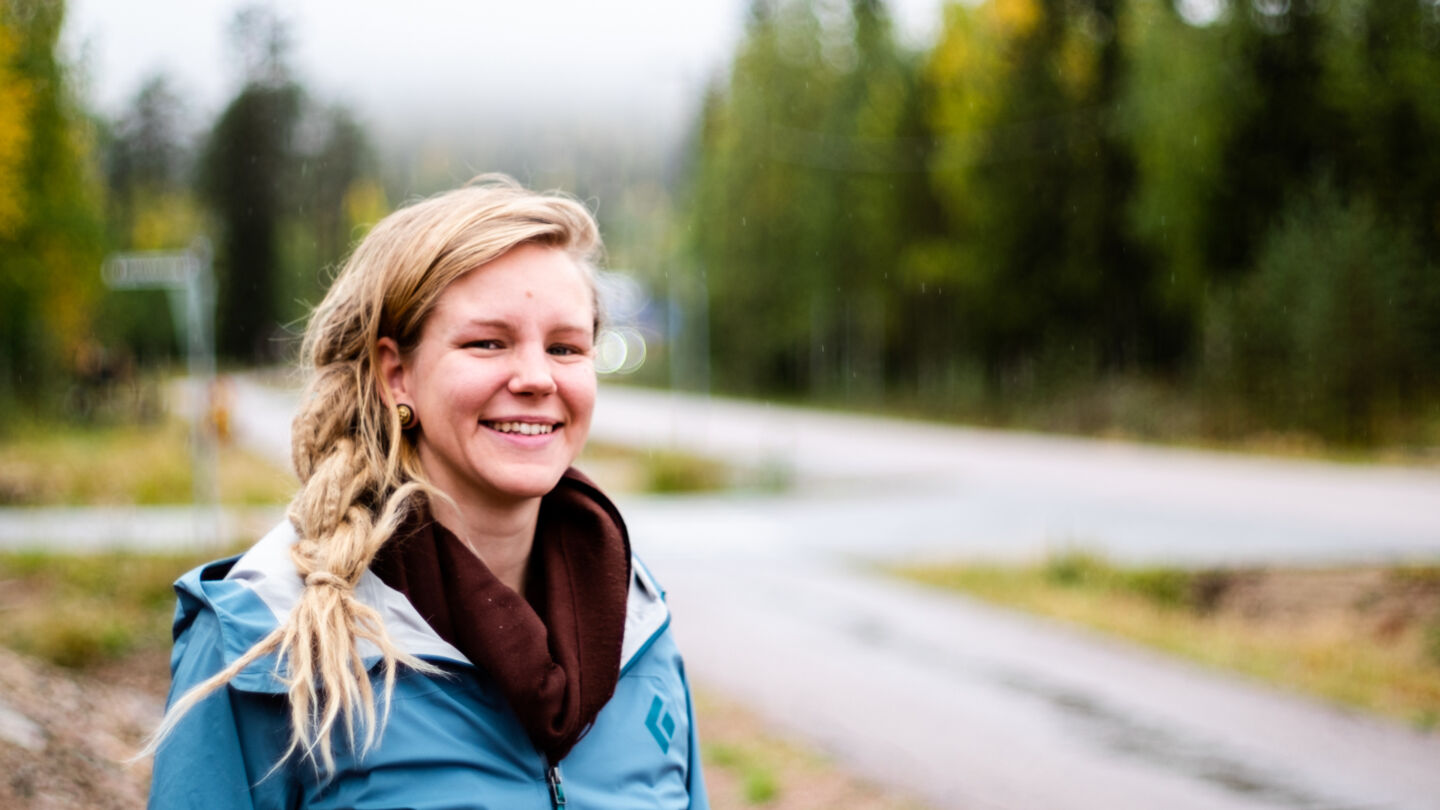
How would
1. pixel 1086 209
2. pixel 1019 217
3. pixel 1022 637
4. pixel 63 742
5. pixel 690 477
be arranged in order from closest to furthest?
pixel 63 742 → pixel 1022 637 → pixel 690 477 → pixel 1086 209 → pixel 1019 217

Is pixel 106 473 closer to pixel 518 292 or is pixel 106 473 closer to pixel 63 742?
pixel 63 742

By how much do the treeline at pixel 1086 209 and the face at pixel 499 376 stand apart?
74.9ft

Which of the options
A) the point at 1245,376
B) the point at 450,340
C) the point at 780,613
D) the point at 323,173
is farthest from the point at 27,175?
the point at 323,173

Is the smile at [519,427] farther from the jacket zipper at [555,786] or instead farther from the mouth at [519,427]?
the jacket zipper at [555,786]

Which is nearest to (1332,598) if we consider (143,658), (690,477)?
(143,658)

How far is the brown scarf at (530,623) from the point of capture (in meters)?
1.84

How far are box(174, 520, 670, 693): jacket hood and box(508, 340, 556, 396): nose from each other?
0.37 meters

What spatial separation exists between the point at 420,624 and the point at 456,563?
118mm

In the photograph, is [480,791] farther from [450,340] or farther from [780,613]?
[780,613]

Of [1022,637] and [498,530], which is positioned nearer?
[498,530]

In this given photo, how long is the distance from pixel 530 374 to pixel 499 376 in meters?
0.05

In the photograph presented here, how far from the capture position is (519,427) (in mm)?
1995

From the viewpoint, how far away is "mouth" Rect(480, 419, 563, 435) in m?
1.98

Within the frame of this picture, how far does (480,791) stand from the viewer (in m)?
1.79
